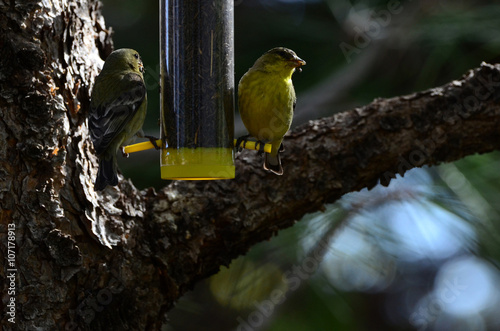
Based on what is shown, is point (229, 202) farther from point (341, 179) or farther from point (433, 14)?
point (433, 14)

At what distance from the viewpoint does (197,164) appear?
2182 mm

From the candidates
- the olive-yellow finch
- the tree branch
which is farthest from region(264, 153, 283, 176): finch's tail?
the olive-yellow finch

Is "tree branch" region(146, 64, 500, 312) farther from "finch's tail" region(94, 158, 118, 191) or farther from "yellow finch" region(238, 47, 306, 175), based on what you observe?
"finch's tail" region(94, 158, 118, 191)

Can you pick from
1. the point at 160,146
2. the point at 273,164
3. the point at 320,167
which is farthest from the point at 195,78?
the point at 320,167

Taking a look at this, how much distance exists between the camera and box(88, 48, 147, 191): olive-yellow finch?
212 cm

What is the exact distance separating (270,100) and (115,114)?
2.08 ft

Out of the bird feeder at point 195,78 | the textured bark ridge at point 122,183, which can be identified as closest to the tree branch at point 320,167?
the textured bark ridge at point 122,183

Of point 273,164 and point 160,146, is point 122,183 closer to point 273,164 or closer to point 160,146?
point 160,146

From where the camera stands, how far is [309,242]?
308cm

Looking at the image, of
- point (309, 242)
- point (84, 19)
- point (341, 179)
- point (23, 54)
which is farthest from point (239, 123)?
point (23, 54)

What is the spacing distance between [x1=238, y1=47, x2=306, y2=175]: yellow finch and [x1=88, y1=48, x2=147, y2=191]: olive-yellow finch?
44 centimetres

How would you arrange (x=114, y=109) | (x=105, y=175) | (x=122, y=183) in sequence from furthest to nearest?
(x=122, y=183), (x=114, y=109), (x=105, y=175)

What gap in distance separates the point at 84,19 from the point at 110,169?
2.11 feet

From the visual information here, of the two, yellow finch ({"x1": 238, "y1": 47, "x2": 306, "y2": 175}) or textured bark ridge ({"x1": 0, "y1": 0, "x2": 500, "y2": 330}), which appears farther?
yellow finch ({"x1": 238, "y1": 47, "x2": 306, "y2": 175})
